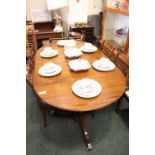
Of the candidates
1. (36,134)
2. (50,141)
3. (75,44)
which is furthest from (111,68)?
(36,134)

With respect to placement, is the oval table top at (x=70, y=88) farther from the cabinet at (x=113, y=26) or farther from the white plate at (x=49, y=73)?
the cabinet at (x=113, y=26)

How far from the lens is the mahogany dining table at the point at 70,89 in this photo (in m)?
1.15

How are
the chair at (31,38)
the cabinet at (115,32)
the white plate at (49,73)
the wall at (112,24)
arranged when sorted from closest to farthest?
the white plate at (49,73) < the cabinet at (115,32) < the chair at (31,38) < the wall at (112,24)

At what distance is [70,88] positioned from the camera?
1.33 m

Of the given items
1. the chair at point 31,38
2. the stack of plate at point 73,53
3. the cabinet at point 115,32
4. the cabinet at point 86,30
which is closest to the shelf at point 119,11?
the cabinet at point 115,32

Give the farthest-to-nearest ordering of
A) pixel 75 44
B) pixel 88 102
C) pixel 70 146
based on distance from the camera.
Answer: pixel 75 44
pixel 70 146
pixel 88 102

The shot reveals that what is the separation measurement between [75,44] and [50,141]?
4.87 ft

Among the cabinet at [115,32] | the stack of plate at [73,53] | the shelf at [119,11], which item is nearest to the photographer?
the stack of plate at [73,53]

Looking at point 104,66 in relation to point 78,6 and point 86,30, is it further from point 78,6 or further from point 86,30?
point 78,6

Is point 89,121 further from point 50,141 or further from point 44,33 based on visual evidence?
point 44,33

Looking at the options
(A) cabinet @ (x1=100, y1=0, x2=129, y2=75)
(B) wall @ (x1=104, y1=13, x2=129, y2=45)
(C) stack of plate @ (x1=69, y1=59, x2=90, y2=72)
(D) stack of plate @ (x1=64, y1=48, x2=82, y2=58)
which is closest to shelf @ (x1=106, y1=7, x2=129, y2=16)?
(A) cabinet @ (x1=100, y1=0, x2=129, y2=75)

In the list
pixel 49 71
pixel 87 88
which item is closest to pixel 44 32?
pixel 49 71

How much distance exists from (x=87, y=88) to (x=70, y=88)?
0.57ft
